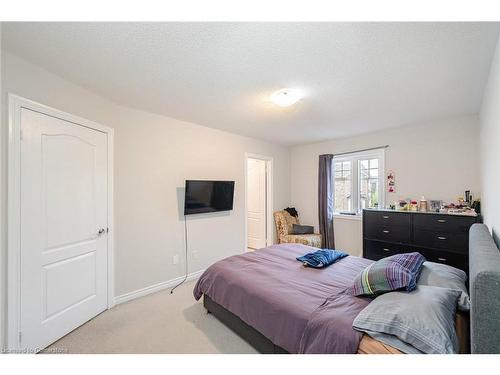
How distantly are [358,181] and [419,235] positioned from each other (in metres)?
1.43

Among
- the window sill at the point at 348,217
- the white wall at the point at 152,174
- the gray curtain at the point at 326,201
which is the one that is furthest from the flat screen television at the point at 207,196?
the window sill at the point at 348,217

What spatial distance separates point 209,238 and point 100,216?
1653mm

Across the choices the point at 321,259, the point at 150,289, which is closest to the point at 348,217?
the point at 321,259

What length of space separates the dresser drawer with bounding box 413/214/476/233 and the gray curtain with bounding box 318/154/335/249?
4.86 ft

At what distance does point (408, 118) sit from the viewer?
317 centimetres

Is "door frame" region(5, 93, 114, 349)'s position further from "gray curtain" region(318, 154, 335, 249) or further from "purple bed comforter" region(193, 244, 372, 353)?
"gray curtain" region(318, 154, 335, 249)

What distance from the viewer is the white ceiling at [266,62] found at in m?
1.42

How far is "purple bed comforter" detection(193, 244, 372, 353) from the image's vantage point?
1.35 metres

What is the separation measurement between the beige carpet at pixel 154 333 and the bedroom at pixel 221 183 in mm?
19

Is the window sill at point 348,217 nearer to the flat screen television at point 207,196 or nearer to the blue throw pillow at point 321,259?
the blue throw pillow at point 321,259

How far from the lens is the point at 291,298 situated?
1670 millimetres

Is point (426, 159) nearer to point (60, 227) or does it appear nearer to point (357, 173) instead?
point (357, 173)

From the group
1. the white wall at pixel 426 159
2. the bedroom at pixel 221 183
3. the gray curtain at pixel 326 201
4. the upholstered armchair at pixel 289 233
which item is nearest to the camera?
the bedroom at pixel 221 183
